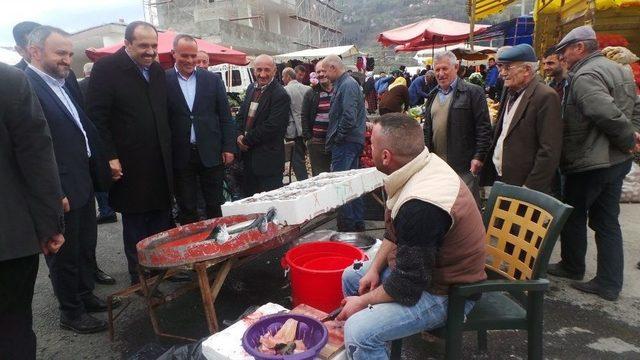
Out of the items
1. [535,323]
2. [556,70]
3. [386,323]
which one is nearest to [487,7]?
[556,70]

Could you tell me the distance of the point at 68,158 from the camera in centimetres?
301

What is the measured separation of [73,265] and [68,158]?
80 centimetres

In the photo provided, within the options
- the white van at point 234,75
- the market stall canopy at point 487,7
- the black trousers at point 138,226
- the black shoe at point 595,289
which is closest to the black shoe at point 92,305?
the black trousers at point 138,226

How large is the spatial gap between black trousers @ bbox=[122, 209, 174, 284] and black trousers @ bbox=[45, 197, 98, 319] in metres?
0.32

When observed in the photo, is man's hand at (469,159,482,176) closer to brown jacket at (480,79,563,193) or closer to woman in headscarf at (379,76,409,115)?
brown jacket at (480,79,563,193)

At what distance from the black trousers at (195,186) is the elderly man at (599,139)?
311cm

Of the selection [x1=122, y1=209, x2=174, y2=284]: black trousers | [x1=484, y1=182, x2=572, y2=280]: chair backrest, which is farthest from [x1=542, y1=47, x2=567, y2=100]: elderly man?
[x1=122, y1=209, x2=174, y2=284]: black trousers

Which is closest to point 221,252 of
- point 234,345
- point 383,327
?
point 234,345

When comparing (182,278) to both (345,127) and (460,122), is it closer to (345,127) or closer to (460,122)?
(345,127)

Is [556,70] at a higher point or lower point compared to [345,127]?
higher

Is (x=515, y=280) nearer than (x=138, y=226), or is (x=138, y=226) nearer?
(x=515, y=280)

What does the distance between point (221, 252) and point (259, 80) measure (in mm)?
2622

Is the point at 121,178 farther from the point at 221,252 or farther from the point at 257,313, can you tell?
the point at 257,313

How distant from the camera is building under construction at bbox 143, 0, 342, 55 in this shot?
77.0 ft
